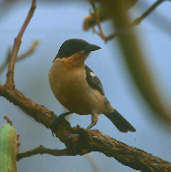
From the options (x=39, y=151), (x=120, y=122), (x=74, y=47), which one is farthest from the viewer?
(x=120, y=122)

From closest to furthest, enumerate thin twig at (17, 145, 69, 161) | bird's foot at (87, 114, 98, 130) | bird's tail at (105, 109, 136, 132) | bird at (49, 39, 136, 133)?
thin twig at (17, 145, 69, 161)
bird at (49, 39, 136, 133)
bird's foot at (87, 114, 98, 130)
bird's tail at (105, 109, 136, 132)

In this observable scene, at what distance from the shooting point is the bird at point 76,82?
2877mm

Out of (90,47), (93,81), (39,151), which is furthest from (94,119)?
(39,151)

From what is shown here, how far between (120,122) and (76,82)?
1.00 meters

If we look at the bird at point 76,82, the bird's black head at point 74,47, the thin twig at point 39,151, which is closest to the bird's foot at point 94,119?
the bird at point 76,82

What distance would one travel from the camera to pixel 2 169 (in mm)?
1732

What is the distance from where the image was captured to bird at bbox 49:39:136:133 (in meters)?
2.88

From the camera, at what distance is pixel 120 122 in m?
3.69

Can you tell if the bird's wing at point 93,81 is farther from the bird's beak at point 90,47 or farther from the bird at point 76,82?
the bird's beak at point 90,47

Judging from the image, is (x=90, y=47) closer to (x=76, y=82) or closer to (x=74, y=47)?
(x=74, y=47)

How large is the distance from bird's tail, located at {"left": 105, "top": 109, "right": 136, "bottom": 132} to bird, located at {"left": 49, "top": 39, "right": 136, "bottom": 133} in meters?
0.48

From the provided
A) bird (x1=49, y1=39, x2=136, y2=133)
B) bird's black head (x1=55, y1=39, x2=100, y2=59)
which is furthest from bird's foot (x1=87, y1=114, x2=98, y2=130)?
bird's black head (x1=55, y1=39, x2=100, y2=59)

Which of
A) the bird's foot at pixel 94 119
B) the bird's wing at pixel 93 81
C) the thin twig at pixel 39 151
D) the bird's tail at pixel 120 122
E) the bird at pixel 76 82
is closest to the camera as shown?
the thin twig at pixel 39 151

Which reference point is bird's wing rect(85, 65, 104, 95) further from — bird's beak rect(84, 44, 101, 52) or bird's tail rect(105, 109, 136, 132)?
bird's tail rect(105, 109, 136, 132)
